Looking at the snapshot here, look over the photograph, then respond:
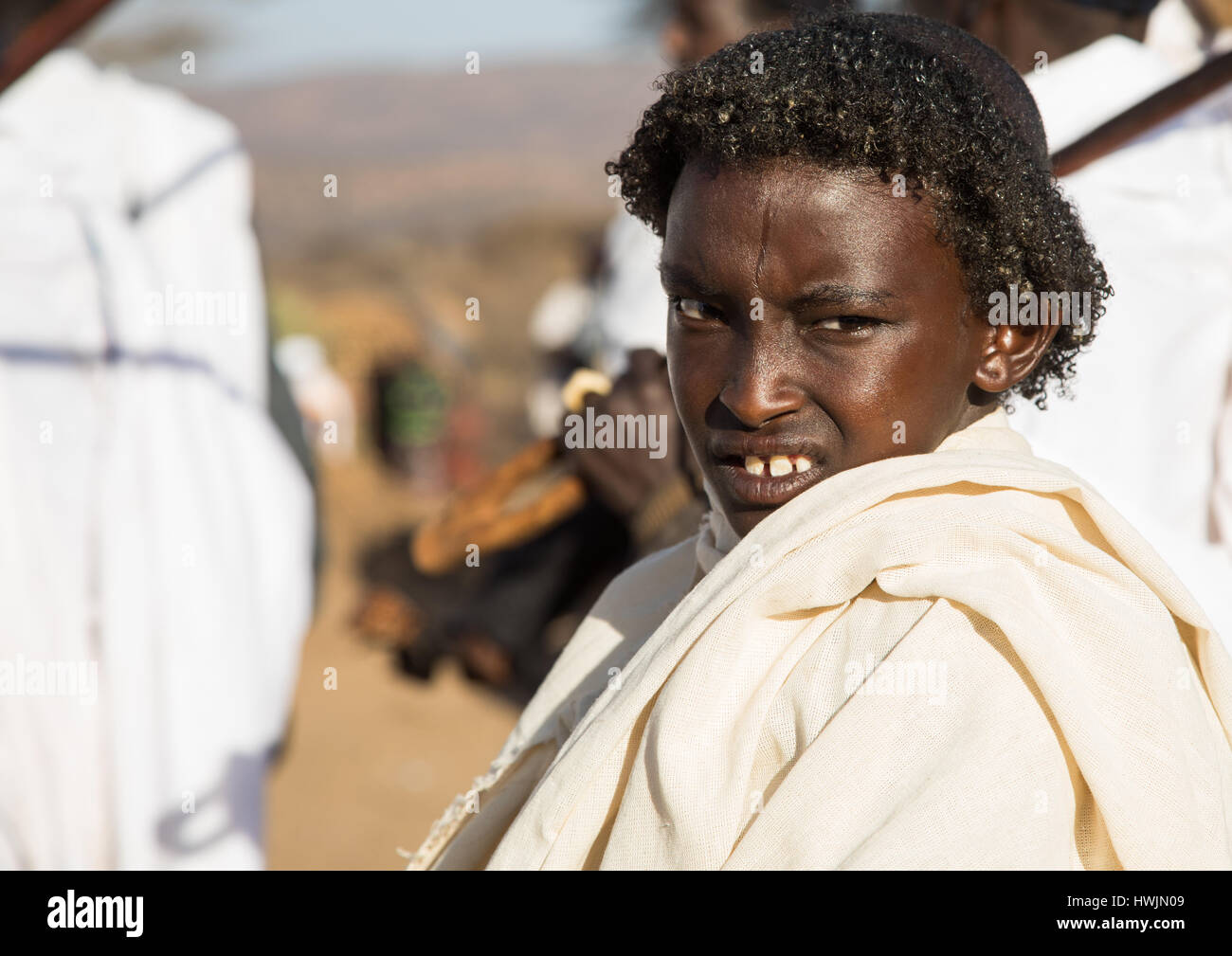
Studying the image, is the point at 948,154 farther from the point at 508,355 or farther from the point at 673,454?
the point at 508,355

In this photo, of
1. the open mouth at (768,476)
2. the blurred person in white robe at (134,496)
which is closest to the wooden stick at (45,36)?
the blurred person in white robe at (134,496)

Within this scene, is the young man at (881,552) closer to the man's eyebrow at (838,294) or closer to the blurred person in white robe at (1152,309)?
the man's eyebrow at (838,294)

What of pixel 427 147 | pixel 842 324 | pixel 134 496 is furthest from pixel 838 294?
pixel 427 147

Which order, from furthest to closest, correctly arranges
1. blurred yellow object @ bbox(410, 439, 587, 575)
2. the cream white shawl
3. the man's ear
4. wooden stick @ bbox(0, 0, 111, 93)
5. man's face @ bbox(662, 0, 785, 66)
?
man's face @ bbox(662, 0, 785, 66) → blurred yellow object @ bbox(410, 439, 587, 575) → wooden stick @ bbox(0, 0, 111, 93) → the man's ear → the cream white shawl

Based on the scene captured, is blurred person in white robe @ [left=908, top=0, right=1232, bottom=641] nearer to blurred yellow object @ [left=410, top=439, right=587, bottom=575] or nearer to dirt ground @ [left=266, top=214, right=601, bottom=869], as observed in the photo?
blurred yellow object @ [left=410, top=439, right=587, bottom=575]

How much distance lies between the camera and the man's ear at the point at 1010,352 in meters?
1.32

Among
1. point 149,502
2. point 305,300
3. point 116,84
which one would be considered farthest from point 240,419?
point 305,300

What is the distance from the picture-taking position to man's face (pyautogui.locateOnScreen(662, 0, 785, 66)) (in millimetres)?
3693

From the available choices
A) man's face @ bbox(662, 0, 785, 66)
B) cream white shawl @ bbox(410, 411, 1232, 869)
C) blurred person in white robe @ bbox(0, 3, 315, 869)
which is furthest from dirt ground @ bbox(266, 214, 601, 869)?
cream white shawl @ bbox(410, 411, 1232, 869)

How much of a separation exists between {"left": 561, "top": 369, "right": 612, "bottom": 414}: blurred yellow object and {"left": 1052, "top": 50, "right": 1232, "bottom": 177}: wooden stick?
0.78 metres

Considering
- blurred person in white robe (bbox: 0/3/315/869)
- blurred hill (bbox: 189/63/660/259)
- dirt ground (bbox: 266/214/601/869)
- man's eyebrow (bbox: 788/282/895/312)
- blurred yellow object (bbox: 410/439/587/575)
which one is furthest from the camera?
blurred hill (bbox: 189/63/660/259)

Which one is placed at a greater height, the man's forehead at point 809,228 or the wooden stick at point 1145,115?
the wooden stick at point 1145,115

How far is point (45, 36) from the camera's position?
7.12 feet

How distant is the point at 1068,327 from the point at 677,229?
1.43 ft
